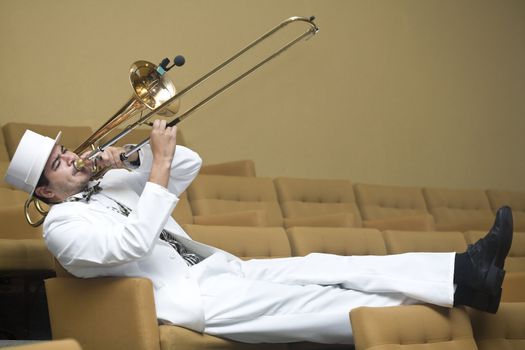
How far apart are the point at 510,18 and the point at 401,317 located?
4559 mm

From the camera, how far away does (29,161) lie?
2.63 m

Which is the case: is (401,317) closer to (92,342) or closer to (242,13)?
(92,342)

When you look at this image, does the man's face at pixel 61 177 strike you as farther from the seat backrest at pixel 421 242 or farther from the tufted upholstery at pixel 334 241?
the seat backrest at pixel 421 242

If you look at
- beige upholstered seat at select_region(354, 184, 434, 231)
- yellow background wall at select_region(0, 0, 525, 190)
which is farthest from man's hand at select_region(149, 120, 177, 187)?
yellow background wall at select_region(0, 0, 525, 190)

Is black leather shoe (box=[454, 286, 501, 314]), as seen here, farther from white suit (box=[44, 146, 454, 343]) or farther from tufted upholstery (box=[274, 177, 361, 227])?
tufted upholstery (box=[274, 177, 361, 227])

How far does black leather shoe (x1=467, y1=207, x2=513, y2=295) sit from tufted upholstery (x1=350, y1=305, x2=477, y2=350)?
0.39ft

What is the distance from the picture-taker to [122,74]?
492 cm

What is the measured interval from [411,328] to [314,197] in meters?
2.27

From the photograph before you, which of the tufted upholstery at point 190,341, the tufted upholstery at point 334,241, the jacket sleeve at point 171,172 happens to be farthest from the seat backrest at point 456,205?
the tufted upholstery at point 190,341

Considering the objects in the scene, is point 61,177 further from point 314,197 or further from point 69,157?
point 314,197

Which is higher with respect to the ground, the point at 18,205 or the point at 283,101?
the point at 283,101

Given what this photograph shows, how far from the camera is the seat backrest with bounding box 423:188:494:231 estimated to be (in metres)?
5.13

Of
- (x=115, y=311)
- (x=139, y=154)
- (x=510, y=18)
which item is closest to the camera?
(x=115, y=311)

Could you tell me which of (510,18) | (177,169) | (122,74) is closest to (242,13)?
(122,74)
